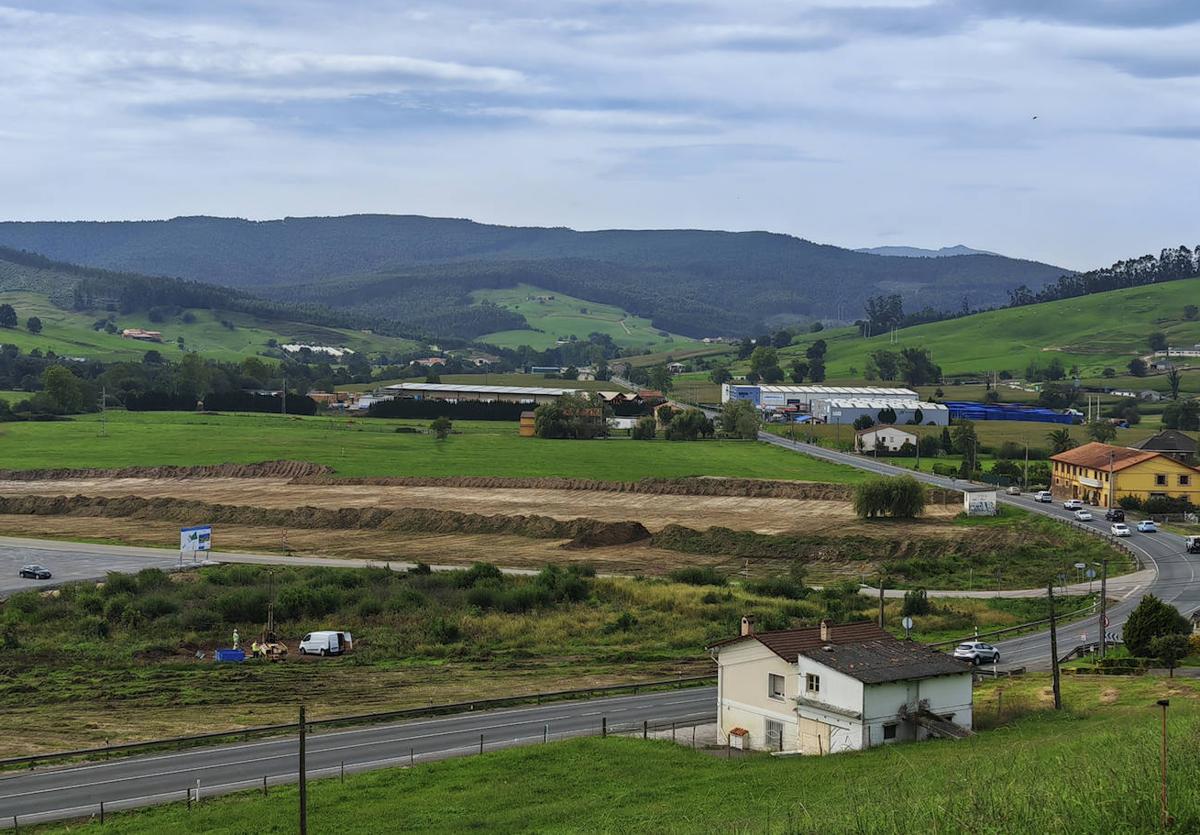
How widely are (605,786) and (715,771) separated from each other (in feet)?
10.7

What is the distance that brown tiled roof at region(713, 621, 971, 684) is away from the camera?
121ft

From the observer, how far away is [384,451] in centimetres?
13200

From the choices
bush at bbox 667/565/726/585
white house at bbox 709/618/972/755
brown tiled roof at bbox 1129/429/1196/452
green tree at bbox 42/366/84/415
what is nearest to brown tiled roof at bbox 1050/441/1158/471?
brown tiled roof at bbox 1129/429/1196/452

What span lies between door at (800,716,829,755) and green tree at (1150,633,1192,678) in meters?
17.0

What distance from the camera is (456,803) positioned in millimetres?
31234

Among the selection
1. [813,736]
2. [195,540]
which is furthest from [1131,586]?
[195,540]

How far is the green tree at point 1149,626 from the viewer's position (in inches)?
1924

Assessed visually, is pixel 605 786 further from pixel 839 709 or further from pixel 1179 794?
pixel 1179 794

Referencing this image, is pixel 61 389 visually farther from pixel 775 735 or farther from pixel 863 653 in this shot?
→ pixel 863 653

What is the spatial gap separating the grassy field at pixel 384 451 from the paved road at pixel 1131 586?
2549 centimetres

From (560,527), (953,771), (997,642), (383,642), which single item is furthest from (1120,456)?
(953,771)

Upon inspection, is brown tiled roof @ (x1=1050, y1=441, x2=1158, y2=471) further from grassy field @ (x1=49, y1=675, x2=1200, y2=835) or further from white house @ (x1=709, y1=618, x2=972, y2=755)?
white house @ (x1=709, y1=618, x2=972, y2=755)

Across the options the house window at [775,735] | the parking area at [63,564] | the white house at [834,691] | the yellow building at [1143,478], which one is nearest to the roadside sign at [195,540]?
the parking area at [63,564]

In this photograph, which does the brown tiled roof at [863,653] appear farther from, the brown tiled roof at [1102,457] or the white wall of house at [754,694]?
the brown tiled roof at [1102,457]
